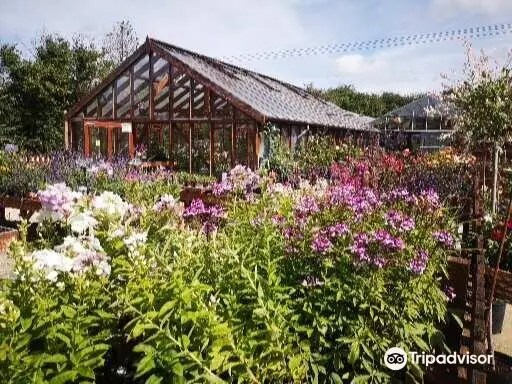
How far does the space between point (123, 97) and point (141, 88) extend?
883mm

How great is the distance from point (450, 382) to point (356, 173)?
4139mm

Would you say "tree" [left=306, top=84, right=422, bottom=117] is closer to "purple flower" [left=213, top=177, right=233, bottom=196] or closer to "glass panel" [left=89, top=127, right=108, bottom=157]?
"glass panel" [left=89, top=127, right=108, bottom=157]

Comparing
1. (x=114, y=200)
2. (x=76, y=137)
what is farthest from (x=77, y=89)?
(x=114, y=200)

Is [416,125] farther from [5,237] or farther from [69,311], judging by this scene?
[69,311]

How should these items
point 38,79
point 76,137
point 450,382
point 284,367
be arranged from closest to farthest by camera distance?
point 284,367 < point 450,382 < point 76,137 < point 38,79

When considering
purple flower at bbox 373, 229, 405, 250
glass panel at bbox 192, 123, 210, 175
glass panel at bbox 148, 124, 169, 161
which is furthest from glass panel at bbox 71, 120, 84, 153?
purple flower at bbox 373, 229, 405, 250

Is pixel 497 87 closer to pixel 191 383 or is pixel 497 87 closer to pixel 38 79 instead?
pixel 191 383

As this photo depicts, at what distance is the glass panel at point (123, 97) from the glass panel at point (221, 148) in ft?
12.0

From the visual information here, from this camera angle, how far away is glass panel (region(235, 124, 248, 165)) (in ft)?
47.1

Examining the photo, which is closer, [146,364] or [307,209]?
[146,364]

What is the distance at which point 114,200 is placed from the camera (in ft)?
8.84

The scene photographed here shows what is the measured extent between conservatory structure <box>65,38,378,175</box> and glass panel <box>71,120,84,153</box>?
0.04 m

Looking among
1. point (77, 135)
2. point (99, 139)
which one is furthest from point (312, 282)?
point (77, 135)

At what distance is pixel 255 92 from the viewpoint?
16.6 meters
